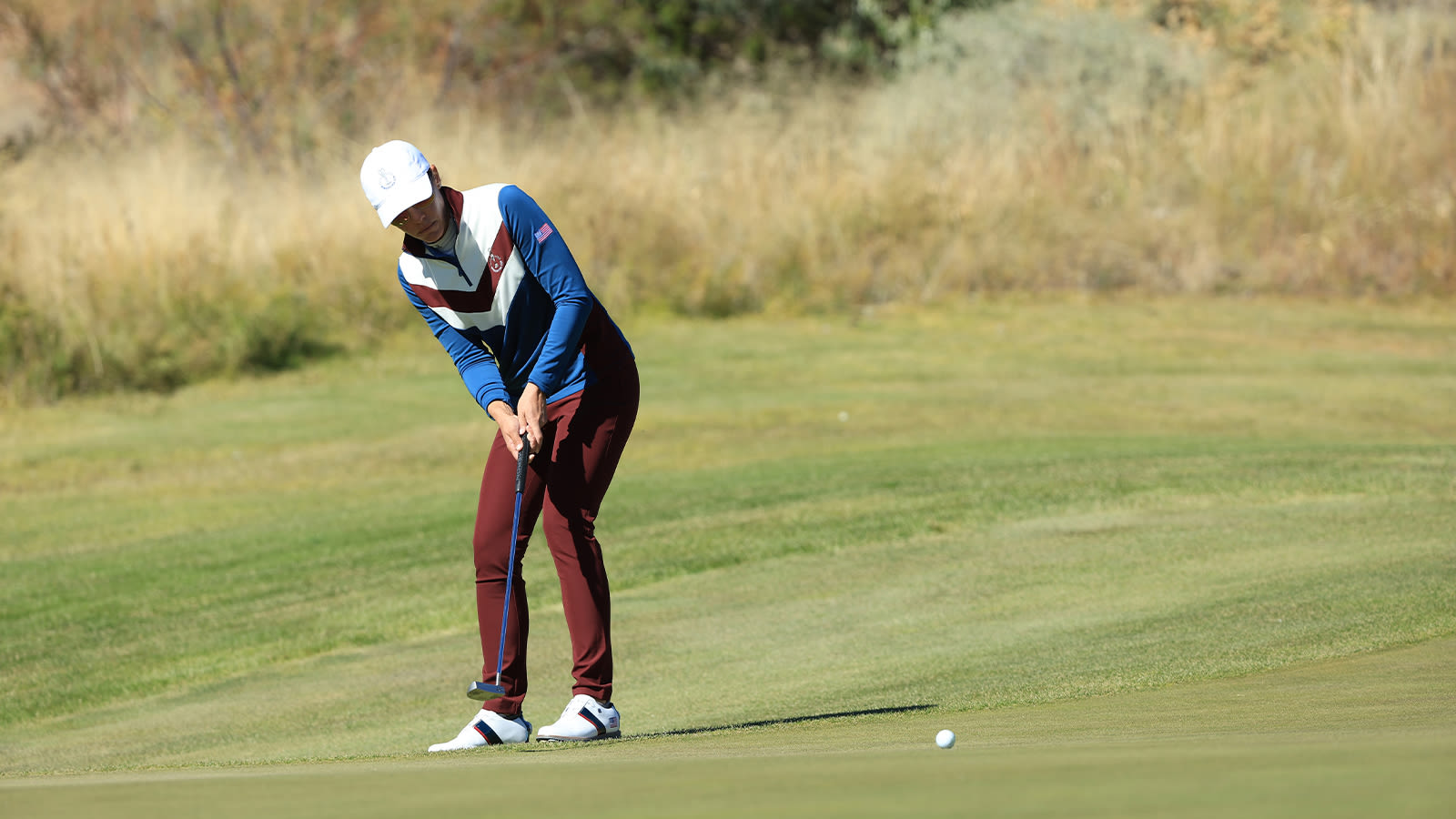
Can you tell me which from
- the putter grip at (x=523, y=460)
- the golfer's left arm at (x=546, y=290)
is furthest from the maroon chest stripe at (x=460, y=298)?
the putter grip at (x=523, y=460)

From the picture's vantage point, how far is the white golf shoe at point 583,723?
5590mm

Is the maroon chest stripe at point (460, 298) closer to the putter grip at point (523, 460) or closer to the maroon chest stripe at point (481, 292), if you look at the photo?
the maroon chest stripe at point (481, 292)

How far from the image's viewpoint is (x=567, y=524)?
5828mm

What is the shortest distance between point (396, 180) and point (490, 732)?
1742 mm

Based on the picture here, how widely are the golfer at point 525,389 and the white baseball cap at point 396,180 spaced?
2cm

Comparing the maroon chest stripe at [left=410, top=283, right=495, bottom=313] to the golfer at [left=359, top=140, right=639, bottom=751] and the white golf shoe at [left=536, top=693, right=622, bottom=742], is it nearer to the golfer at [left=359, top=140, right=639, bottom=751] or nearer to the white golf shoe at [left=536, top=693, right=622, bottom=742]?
the golfer at [left=359, top=140, right=639, bottom=751]

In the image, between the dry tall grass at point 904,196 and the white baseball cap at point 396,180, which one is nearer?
the white baseball cap at point 396,180

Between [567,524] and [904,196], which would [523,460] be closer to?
[567,524]

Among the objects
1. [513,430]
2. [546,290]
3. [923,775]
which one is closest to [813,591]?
[513,430]

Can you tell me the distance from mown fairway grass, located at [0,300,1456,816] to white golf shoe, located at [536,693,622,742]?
0.34 meters

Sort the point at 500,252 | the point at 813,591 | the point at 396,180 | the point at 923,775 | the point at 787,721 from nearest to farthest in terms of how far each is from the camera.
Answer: the point at 923,775, the point at 396,180, the point at 500,252, the point at 787,721, the point at 813,591

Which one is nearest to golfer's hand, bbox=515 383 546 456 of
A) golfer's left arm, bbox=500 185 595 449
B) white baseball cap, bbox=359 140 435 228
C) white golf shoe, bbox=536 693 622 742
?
golfer's left arm, bbox=500 185 595 449

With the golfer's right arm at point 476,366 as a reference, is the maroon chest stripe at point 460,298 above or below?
above

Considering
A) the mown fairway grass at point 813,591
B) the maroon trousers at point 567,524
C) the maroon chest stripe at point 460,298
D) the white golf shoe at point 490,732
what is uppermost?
the maroon chest stripe at point 460,298
